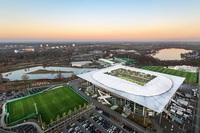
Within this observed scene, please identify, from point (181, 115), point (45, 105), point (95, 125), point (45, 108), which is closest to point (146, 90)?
point (181, 115)

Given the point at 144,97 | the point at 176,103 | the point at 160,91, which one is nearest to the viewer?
the point at 144,97

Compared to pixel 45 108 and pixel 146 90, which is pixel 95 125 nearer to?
pixel 45 108

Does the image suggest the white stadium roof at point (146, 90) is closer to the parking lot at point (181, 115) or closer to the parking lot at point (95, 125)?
the parking lot at point (181, 115)

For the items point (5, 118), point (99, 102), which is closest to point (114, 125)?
point (99, 102)

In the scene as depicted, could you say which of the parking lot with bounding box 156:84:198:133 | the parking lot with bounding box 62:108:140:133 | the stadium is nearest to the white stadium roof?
the parking lot with bounding box 156:84:198:133

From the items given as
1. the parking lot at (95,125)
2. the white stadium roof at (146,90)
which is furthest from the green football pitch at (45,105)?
the white stadium roof at (146,90)

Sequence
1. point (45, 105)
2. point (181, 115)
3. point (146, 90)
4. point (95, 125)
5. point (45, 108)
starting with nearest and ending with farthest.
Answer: point (95, 125)
point (181, 115)
point (146, 90)
point (45, 108)
point (45, 105)

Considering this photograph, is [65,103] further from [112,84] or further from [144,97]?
[144,97]
